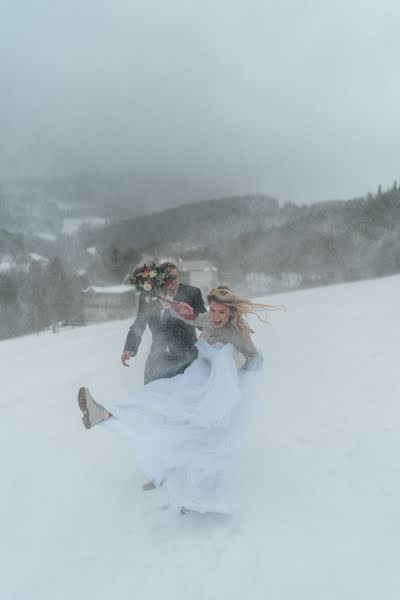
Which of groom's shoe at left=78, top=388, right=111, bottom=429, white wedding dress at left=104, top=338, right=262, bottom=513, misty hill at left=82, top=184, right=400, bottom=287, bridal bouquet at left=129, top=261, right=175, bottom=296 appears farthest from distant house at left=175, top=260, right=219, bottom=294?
misty hill at left=82, top=184, right=400, bottom=287

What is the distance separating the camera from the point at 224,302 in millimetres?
3109

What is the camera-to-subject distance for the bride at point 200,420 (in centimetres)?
287

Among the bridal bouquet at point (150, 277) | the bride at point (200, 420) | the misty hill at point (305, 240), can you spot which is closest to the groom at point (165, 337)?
the bridal bouquet at point (150, 277)

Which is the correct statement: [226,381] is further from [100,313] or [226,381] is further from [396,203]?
[396,203]

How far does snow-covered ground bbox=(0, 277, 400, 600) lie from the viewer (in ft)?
8.00

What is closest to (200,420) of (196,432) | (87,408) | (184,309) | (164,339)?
(196,432)

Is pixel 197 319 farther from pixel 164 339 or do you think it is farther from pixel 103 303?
pixel 103 303

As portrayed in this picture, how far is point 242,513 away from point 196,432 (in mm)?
671

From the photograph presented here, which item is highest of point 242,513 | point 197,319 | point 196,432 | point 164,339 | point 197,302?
point 197,302

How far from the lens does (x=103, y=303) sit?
39.2m

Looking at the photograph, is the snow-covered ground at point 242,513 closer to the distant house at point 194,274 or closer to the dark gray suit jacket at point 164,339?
the dark gray suit jacket at point 164,339

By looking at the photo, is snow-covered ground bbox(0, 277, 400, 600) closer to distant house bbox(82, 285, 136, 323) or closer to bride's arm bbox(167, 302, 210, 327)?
bride's arm bbox(167, 302, 210, 327)

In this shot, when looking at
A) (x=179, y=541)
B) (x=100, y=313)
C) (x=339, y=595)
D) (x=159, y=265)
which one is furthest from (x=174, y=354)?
(x=100, y=313)

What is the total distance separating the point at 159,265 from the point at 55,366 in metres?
6.78
